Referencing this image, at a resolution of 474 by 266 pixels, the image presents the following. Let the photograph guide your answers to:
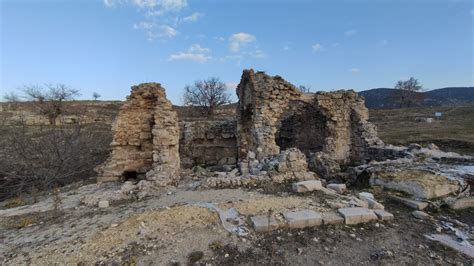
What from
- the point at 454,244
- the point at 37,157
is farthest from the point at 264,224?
the point at 37,157

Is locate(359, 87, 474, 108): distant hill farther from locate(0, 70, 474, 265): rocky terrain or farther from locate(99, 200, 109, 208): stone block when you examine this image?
locate(99, 200, 109, 208): stone block

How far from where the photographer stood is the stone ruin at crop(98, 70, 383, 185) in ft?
25.2

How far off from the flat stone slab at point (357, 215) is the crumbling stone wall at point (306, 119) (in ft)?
17.6

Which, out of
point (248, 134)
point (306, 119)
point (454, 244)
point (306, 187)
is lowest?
point (454, 244)

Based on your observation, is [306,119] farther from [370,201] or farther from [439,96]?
[439,96]

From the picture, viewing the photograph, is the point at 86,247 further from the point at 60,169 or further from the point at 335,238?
the point at 60,169

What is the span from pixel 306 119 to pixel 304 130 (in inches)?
26.5

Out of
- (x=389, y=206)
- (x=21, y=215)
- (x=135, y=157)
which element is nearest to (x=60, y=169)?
(x=135, y=157)

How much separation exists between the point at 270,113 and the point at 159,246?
803cm

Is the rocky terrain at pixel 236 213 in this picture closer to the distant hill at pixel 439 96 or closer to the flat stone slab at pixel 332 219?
the flat stone slab at pixel 332 219

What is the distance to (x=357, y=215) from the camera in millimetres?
4176

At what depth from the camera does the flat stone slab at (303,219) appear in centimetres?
397

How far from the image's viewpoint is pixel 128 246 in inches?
134

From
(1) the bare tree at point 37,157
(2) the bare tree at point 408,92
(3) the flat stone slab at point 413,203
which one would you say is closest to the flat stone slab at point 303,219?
(3) the flat stone slab at point 413,203
